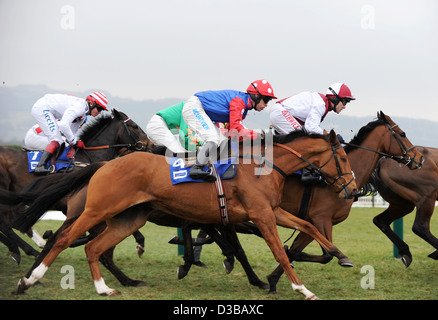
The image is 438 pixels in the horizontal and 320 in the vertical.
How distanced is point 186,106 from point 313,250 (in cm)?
449

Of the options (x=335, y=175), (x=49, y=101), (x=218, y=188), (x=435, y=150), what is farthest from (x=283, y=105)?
(x=49, y=101)

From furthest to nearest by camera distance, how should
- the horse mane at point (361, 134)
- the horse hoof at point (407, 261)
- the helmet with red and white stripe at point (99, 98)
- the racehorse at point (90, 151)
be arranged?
the helmet with red and white stripe at point (99, 98)
the horse hoof at point (407, 261)
the racehorse at point (90, 151)
the horse mane at point (361, 134)

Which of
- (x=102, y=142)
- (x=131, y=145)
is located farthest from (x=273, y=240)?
(x=102, y=142)

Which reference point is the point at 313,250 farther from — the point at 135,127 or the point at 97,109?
the point at 97,109

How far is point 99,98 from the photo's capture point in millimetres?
7754

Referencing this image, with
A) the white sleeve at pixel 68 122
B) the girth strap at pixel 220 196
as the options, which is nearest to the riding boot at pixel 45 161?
the white sleeve at pixel 68 122

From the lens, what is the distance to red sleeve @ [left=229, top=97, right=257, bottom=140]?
588 cm

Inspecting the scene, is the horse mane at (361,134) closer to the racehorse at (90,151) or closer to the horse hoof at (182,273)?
the horse hoof at (182,273)

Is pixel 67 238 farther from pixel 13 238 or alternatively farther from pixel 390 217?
pixel 390 217

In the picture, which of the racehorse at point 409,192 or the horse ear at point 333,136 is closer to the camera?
the horse ear at point 333,136

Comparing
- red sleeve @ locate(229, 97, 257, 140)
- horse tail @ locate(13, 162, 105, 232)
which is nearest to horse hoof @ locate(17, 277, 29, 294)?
horse tail @ locate(13, 162, 105, 232)

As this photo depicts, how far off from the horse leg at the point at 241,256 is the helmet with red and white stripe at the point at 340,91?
2004 mm

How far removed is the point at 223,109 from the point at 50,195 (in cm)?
202

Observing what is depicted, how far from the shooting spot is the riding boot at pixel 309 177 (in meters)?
6.55
